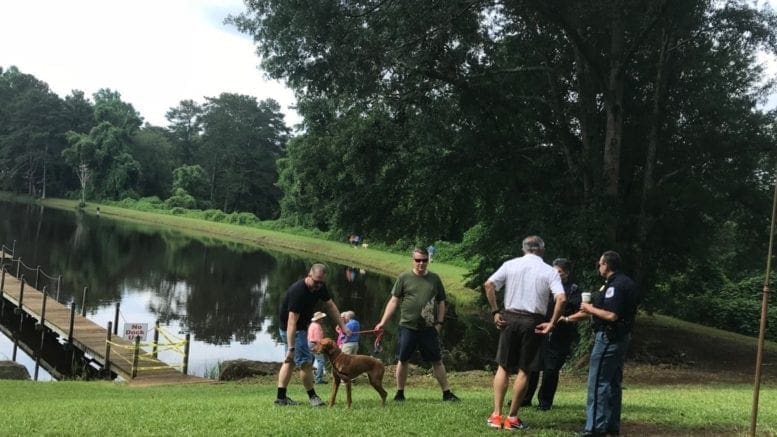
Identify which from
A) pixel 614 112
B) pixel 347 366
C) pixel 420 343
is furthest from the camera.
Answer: pixel 614 112

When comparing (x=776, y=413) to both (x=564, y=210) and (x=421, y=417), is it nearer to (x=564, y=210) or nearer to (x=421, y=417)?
(x=421, y=417)

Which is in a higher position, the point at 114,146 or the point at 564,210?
the point at 114,146

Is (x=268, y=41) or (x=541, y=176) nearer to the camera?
(x=268, y=41)

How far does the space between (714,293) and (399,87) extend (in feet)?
59.0

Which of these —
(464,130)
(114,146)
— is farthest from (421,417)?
(114,146)

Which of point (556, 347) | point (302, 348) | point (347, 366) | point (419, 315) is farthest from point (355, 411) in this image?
point (556, 347)

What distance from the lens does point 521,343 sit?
6.10 metres

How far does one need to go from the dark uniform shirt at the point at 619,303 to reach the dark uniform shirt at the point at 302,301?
3.14 meters

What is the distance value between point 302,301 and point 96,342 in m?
12.1

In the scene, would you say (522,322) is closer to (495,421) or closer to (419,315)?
(495,421)

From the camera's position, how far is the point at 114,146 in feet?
281

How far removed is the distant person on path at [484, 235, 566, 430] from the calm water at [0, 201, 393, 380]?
1247cm

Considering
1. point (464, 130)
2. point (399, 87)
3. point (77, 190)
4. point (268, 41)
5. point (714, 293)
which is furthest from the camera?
point (77, 190)

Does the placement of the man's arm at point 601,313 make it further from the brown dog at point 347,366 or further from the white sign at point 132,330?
the white sign at point 132,330
